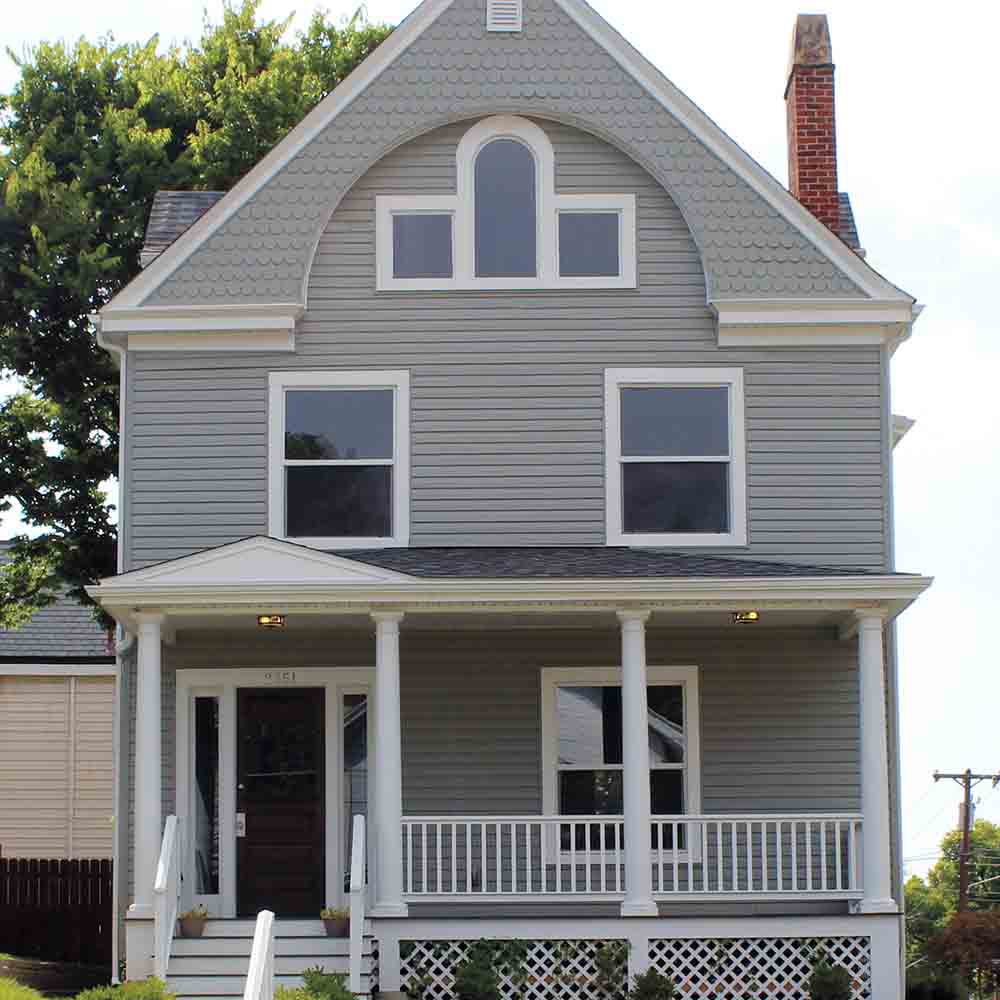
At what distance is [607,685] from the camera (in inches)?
721

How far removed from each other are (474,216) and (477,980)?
7498 mm

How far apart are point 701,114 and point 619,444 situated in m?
3.35

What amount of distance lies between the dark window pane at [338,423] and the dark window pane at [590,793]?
3.61 metres

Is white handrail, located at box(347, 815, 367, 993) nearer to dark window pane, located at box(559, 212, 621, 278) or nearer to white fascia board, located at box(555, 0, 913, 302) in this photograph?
dark window pane, located at box(559, 212, 621, 278)

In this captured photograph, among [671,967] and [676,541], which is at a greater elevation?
[676,541]

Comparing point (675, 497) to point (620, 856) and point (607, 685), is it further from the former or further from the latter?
point (620, 856)

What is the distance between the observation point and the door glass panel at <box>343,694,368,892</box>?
59.8ft

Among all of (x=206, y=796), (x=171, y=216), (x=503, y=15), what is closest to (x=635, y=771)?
(x=206, y=796)

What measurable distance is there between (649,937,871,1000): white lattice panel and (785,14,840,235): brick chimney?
294 inches

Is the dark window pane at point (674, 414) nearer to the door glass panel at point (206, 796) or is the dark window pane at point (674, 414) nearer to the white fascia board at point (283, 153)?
the white fascia board at point (283, 153)

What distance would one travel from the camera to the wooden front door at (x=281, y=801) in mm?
18000

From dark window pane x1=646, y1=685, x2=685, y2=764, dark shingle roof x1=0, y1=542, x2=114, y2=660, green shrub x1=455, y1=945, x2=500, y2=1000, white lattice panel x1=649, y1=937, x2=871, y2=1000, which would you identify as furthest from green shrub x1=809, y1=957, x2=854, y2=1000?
dark shingle roof x1=0, y1=542, x2=114, y2=660

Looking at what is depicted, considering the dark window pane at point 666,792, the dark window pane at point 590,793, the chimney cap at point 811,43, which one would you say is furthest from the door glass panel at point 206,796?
the chimney cap at point 811,43

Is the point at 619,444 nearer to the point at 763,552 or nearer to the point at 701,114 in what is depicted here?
the point at 763,552
